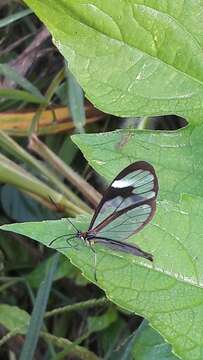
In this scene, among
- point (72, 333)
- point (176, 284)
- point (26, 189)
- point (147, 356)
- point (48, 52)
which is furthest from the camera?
point (48, 52)

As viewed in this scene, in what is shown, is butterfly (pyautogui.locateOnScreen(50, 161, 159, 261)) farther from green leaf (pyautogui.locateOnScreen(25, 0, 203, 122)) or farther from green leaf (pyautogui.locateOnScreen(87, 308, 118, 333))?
green leaf (pyautogui.locateOnScreen(87, 308, 118, 333))

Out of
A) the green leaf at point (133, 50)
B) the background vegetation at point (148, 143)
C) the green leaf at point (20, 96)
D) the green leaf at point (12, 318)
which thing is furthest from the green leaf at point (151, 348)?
the green leaf at point (20, 96)

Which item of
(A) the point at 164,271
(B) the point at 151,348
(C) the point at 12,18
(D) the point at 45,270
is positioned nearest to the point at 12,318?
(D) the point at 45,270

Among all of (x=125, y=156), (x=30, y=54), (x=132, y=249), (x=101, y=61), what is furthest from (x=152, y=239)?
(x=30, y=54)

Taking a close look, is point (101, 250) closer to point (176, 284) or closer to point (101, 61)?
point (176, 284)

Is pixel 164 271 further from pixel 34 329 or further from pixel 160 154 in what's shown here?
pixel 34 329

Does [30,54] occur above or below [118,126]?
above
